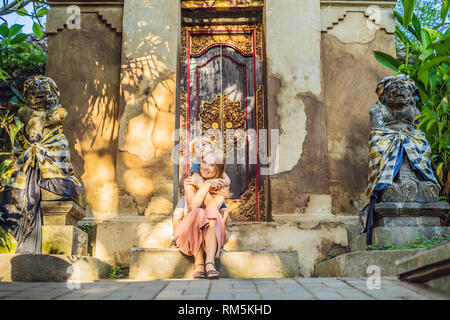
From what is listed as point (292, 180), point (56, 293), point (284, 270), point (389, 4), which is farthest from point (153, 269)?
point (389, 4)

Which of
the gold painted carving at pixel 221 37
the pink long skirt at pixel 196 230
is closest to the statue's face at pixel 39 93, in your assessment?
the pink long skirt at pixel 196 230

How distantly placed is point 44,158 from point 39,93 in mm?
881

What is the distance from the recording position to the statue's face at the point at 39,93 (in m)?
5.88

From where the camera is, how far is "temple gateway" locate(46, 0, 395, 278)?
679cm

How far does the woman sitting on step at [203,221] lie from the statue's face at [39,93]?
85.0 inches

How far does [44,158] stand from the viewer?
5.59 metres

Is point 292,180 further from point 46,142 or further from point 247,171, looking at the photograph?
point 46,142

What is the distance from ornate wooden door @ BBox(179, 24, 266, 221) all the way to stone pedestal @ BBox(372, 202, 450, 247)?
240cm

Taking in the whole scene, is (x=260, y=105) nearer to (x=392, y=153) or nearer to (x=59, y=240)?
(x=392, y=153)

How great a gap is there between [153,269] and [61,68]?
406 centimetres

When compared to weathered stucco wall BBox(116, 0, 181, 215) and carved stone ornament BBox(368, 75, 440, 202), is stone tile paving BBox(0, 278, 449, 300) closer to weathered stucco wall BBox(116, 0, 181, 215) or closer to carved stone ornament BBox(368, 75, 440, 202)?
carved stone ornament BBox(368, 75, 440, 202)

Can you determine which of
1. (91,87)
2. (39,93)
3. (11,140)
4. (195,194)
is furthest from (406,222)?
(91,87)

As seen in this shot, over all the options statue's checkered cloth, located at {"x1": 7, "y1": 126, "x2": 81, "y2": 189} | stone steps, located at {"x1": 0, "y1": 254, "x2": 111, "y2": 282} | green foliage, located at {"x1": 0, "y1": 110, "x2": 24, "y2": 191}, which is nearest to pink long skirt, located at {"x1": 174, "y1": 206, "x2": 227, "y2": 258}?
stone steps, located at {"x1": 0, "y1": 254, "x2": 111, "y2": 282}

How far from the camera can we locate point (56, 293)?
11.6ft
